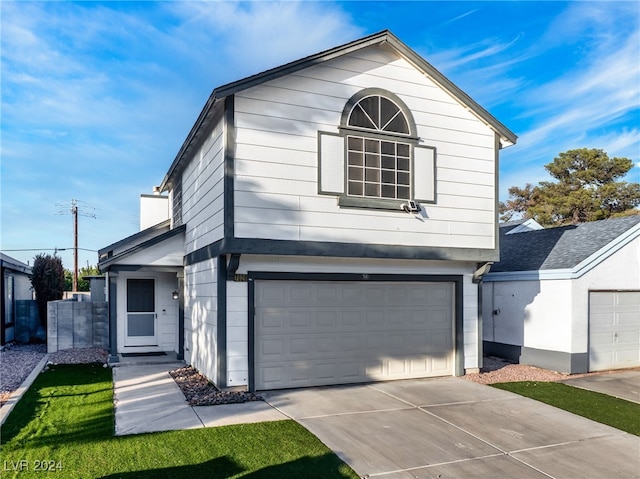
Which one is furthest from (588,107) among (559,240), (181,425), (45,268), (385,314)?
(45,268)

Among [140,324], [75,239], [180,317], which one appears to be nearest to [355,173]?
[180,317]

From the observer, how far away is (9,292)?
610 inches

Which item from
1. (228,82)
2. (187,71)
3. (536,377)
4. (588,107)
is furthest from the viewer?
(588,107)

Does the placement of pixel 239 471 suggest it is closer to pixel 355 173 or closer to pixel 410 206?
pixel 355 173

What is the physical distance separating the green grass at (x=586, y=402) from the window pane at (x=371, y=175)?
15.2 ft

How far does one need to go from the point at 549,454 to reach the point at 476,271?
16.1ft

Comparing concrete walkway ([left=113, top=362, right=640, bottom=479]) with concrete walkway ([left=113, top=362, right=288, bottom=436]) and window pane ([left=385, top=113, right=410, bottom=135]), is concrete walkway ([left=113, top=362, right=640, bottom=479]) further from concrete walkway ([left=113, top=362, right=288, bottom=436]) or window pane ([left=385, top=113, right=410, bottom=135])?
window pane ([left=385, top=113, right=410, bottom=135])

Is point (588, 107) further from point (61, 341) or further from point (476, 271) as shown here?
point (61, 341)

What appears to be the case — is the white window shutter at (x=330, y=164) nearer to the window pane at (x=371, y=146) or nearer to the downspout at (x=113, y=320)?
the window pane at (x=371, y=146)

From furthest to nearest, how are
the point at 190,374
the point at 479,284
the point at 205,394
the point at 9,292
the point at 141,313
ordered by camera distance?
the point at 9,292, the point at 141,313, the point at 479,284, the point at 190,374, the point at 205,394

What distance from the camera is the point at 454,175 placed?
391 inches

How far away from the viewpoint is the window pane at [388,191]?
934 cm

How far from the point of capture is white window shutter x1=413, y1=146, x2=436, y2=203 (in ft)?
31.1

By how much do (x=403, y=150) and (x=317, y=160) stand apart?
6.05 feet
